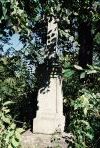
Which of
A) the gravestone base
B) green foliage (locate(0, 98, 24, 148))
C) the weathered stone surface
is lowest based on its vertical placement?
green foliage (locate(0, 98, 24, 148))

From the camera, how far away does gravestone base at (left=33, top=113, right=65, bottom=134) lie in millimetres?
10625

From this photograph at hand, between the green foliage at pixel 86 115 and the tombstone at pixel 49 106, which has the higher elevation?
the tombstone at pixel 49 106

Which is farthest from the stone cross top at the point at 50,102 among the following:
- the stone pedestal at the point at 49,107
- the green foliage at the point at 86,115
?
the green foliage at the point at 86,115

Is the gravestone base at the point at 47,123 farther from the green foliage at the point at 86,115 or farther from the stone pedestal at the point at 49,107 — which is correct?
the green foliage at the point at 86,115

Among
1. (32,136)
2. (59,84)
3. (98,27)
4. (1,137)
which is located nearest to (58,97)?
(59,84)

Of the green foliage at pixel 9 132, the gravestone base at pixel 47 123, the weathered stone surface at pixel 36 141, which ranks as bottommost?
the green foliage at pixel 9 132

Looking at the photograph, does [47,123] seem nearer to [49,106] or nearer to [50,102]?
[49,106]

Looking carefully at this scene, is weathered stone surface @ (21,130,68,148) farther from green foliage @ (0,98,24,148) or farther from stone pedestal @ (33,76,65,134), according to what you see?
green foliage @ (0,98,24,148)

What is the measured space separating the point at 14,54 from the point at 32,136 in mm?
8497

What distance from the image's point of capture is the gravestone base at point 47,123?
10.6 m

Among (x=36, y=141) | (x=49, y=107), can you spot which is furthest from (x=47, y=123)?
(x=36, y=141)

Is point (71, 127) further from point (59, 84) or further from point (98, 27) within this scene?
point (59, 84)

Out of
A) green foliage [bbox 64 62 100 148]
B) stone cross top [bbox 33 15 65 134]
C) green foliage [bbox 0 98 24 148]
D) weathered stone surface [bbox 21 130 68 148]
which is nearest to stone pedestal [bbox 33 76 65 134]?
stone cross top [bbox 33 15 65 134]

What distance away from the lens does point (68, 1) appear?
6348 mm
